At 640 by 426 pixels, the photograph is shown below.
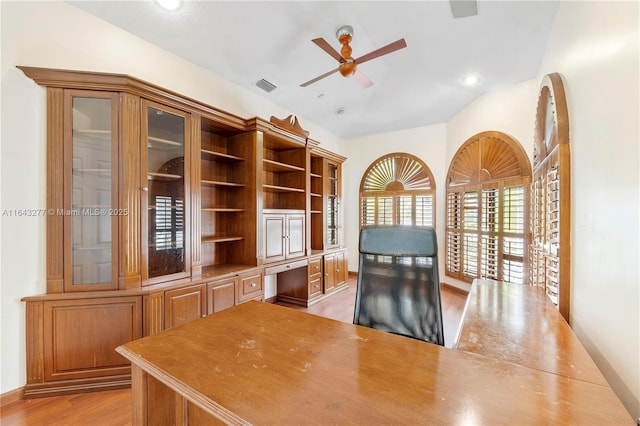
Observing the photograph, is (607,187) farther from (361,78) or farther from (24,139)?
(24,139)

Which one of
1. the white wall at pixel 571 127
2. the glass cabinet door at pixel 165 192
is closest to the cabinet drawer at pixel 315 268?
the glass cabinet door at pixel 165 192

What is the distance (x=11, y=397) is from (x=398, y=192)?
528 cm

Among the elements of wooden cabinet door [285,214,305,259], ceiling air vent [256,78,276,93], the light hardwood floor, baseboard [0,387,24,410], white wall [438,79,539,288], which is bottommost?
the light hardwood floor

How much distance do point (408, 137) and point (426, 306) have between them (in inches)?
165

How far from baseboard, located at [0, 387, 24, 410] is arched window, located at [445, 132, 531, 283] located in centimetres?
494

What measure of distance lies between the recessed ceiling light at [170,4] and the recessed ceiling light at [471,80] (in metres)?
3.35

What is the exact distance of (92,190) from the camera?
6.77 feet

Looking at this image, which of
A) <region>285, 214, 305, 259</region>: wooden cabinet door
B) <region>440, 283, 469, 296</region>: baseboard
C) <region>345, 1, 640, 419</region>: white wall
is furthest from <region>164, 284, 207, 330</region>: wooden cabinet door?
<region>440, 283, 469, 296</region>: baseboard

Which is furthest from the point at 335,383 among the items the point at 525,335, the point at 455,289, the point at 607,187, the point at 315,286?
the point at 455,289

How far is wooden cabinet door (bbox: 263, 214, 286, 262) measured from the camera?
3248 millimetres

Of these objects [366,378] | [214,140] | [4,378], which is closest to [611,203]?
[366,378]

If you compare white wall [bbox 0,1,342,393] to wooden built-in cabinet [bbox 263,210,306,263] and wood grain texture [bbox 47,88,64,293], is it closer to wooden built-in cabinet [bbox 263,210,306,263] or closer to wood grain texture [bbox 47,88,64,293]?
wood grain texture [bbox 47,88,64,293]

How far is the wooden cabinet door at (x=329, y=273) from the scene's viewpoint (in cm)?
425

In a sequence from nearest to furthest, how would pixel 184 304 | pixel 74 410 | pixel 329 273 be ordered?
pixel 74 410 < pixel 184 304 < pixel 329 273
